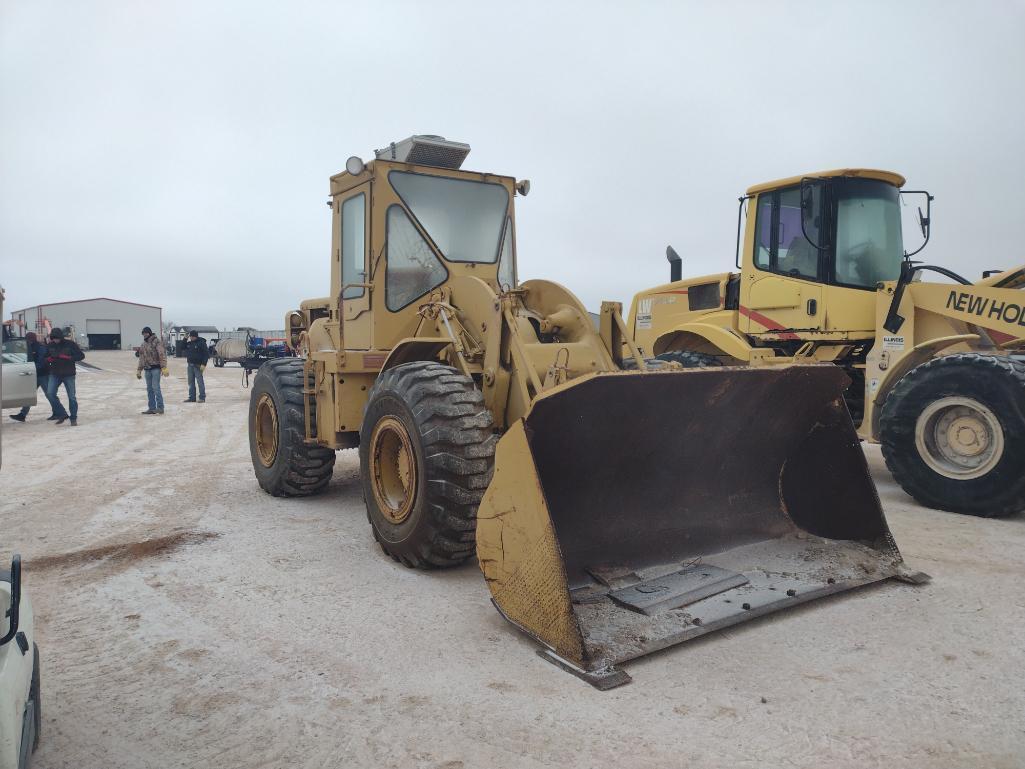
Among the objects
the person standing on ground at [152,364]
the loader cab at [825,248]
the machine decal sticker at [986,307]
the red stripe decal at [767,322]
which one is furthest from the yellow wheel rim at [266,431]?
the person standing on ground at [152,364]

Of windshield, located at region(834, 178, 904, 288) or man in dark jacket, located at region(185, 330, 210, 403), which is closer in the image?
windshield, located at region(834, 178, 904, 288)

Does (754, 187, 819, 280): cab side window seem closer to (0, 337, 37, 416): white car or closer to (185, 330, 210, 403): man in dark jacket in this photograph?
(0, 337, 37, 416): white car

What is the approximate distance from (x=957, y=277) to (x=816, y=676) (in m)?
5.37

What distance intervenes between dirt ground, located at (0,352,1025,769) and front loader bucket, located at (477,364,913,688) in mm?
184

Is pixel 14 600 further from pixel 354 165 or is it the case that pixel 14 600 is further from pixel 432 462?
pixel 354 165

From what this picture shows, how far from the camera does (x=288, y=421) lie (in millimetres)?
6375

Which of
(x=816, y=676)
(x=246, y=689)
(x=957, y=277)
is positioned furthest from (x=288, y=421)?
(x=957, y=277)

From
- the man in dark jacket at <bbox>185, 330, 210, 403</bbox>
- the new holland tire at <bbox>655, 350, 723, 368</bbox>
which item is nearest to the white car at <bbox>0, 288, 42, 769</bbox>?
the new holland tire at <bbox>655, 350, 723, 368</bbox>

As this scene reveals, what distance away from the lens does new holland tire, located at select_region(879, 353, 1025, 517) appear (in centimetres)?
576

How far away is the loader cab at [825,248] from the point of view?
7.35 metres

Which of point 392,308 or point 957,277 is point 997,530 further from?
point 392,308

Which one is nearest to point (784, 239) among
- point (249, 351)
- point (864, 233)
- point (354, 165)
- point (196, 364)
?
point (864, 233)

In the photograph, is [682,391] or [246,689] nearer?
[246,689]

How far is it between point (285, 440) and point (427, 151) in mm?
2728
